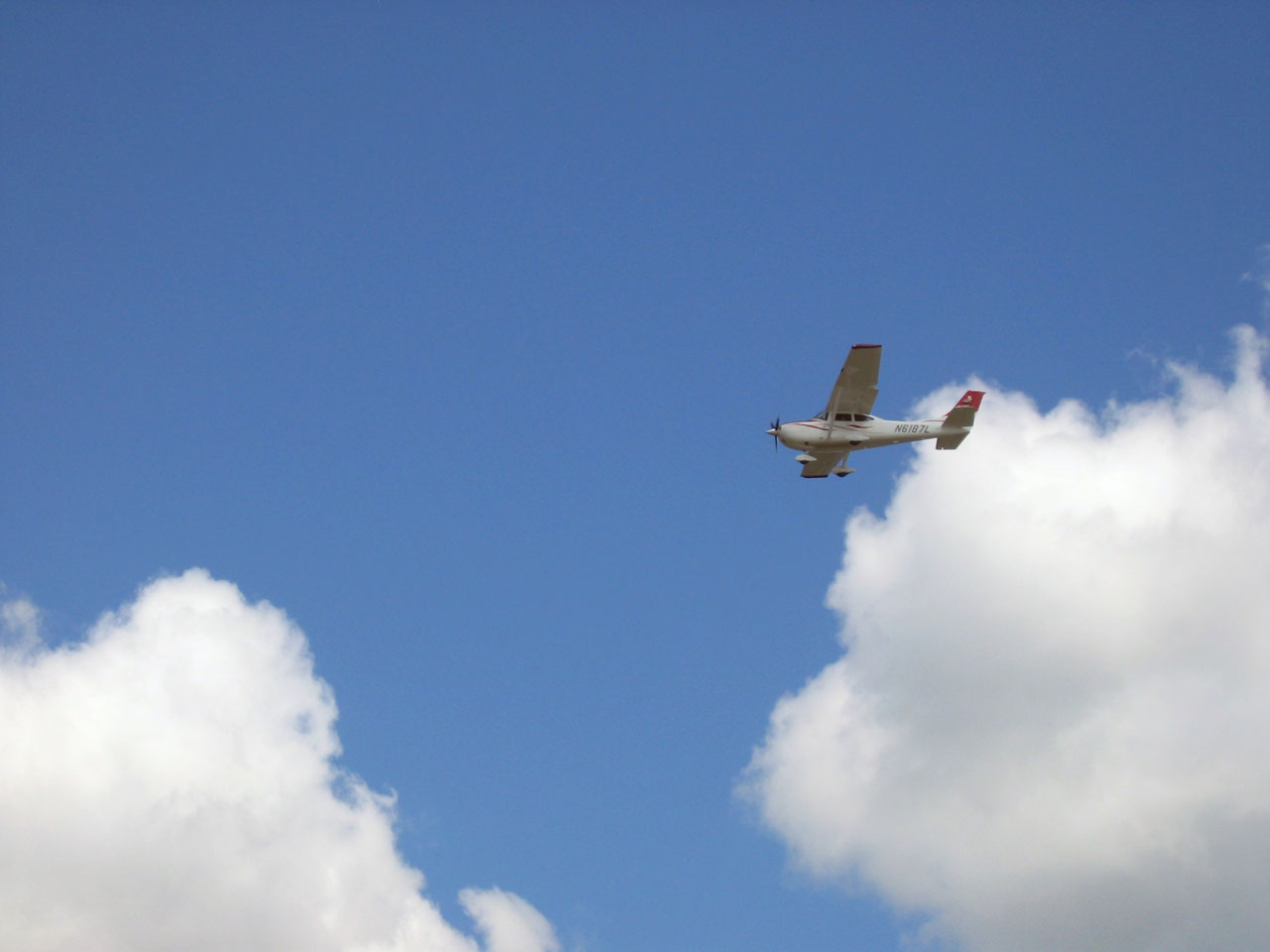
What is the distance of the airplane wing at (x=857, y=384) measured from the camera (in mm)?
66375

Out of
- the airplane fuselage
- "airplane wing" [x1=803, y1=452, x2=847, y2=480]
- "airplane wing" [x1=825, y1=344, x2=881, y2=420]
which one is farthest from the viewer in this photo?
"airplane wing" [x1=803, y1=452, x2=847, y2=480]

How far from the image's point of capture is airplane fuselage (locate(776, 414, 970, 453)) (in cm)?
7094

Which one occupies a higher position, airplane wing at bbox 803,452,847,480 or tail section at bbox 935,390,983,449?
tail section at bbox 935,390,983,449

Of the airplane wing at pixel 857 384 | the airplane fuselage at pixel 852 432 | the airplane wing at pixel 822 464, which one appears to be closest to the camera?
the airplane wing at pixel 857 384

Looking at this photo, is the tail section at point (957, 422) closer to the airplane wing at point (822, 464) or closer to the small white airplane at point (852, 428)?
the small white airplane at point (852, 428)

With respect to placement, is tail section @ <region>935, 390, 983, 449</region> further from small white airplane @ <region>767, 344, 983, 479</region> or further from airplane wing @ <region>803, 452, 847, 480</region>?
airplane wing @ <region>803, 452, 847, 480</region>

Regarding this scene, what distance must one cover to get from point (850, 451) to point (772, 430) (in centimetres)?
442

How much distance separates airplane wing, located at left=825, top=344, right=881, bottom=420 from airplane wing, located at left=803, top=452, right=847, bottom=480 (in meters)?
2.75

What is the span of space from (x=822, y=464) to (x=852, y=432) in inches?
100

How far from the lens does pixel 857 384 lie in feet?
222

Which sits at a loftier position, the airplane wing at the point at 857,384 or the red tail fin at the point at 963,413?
the red tail fin at the point at 963,413

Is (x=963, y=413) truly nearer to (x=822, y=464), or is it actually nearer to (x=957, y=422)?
(x=957, y=422)

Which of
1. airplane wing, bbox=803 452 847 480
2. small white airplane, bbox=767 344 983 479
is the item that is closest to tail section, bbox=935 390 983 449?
small white airplane, bbox=767 344 983 479

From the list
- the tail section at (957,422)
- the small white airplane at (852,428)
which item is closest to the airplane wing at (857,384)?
the small white airplane at (852,428)
